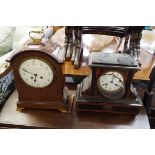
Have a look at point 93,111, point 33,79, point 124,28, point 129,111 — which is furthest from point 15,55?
point 124,28

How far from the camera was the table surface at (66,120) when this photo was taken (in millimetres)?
856

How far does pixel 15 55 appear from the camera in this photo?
0.76m

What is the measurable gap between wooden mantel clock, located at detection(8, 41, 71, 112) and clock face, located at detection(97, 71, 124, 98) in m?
0.16

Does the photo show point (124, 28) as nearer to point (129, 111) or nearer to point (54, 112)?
point (129, 111)

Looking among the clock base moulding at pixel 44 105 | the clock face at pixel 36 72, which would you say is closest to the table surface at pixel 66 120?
the clock base moulding at pixel 44 105

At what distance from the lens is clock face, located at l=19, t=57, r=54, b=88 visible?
78 centimetres

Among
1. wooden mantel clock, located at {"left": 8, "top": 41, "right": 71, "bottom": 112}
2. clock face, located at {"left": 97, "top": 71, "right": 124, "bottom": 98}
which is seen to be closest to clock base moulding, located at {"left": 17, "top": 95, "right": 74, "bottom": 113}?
wooden mantel clock, located at {"left": 8, "top": 41, "right": 71, "bottom": 112}

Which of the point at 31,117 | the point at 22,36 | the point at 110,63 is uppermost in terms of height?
the point at 110,63

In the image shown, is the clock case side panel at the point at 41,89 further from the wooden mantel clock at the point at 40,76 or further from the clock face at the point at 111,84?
the clock face at the point at 111,84

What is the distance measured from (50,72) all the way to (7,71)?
0.26 meters

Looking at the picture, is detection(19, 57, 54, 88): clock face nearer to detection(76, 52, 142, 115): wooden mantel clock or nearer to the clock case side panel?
the clock case side panel

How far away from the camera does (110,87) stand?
2.78 ft
